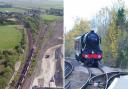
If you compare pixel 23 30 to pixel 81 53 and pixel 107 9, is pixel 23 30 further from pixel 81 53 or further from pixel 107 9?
pixel 107 9

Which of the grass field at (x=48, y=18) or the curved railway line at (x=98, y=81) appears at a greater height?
the grass field at (x=48, y=18)

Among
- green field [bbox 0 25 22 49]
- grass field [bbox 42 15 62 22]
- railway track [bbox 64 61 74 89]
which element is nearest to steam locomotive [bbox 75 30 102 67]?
railway track [bbox 64 61 74 89]

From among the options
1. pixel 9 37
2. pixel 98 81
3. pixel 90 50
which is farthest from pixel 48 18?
pixel 98 81

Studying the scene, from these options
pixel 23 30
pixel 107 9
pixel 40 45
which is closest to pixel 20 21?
pixel 23 30

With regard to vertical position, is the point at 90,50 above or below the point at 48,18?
below

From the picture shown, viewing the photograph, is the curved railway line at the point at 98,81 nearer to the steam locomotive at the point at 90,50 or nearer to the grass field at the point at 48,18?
the steam locomotive at the point at 90,50

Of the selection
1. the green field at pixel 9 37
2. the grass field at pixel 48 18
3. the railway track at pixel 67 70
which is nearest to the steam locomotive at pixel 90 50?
the railway track at pixel 67 70

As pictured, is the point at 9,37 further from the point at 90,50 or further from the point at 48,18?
the point at 90,50
